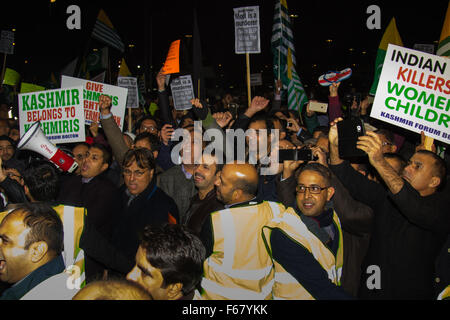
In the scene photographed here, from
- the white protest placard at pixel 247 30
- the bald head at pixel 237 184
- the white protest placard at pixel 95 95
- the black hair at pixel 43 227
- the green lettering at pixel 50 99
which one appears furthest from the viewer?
the white protest placard at pixel 247 30

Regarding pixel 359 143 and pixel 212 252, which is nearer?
pixel 212 252

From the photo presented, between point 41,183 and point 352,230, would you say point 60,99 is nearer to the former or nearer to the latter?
point 41,183

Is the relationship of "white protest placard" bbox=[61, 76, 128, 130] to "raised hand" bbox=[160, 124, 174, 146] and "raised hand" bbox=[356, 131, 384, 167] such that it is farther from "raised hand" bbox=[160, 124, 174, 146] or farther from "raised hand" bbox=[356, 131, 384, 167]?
"raised hand" bbox=[356, 131, 384, 167]

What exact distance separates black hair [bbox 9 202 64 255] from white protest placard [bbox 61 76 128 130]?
12.6 ft

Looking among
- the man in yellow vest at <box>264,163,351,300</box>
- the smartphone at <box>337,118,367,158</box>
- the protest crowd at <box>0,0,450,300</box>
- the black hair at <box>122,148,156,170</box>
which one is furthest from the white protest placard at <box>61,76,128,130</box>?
the man in yellow vest at <box>264,163,351,300</box>

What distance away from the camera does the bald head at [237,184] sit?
114 inches

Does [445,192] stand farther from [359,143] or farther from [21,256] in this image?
[21,256]

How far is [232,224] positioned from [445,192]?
1.80m

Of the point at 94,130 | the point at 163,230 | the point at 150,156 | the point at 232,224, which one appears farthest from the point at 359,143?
the point at 94,130

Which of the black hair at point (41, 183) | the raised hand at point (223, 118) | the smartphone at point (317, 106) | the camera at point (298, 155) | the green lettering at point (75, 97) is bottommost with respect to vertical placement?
the black hair at point (41, 183)

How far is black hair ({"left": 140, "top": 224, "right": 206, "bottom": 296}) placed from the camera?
212 centimetres

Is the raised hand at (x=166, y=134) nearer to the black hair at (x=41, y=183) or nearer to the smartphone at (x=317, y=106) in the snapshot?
the black hair at (x=41, y=183)

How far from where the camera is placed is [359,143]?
2902 millimetres

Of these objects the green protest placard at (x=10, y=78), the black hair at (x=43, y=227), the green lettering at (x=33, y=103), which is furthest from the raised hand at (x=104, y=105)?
the green protest placard at (x=10, y=78)
